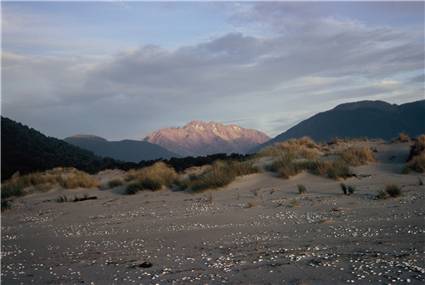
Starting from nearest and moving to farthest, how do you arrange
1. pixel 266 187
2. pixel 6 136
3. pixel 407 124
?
pixel 266 187, pixel 6 136, pixel 407 124

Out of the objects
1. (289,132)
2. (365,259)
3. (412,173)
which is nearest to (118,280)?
(365,259)

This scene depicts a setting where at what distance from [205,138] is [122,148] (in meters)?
33.2

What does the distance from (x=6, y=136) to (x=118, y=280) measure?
42796 mm

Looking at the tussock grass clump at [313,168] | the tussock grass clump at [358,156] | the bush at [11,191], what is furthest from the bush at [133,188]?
the tussock grass clump at [358,156]

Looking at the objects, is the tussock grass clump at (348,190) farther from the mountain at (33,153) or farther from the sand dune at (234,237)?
the mountain at (33,153)

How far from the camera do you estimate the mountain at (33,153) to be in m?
42.9

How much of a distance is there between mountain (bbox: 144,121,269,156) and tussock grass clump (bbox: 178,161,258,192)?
10352 centimetres

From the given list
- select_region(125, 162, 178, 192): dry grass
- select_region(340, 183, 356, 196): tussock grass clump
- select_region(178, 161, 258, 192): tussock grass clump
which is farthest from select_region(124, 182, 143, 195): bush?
select_region(340, 183, 356, 196): tussock grass clump

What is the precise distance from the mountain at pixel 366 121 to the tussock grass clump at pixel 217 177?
62144mm

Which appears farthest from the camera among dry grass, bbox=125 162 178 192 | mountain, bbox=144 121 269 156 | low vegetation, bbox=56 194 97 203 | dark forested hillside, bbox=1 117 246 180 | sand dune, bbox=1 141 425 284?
mountain, bbox=144 121 269 156

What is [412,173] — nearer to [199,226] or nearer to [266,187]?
[266,187]

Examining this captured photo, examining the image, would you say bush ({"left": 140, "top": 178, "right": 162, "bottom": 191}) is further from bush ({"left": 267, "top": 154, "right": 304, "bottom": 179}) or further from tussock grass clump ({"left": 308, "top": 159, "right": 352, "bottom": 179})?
tussock grass clump ({"left": 308, "top": 159, "right": 352, "bottom": 179})

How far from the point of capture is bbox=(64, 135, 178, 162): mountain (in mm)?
103131

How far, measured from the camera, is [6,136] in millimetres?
47688
